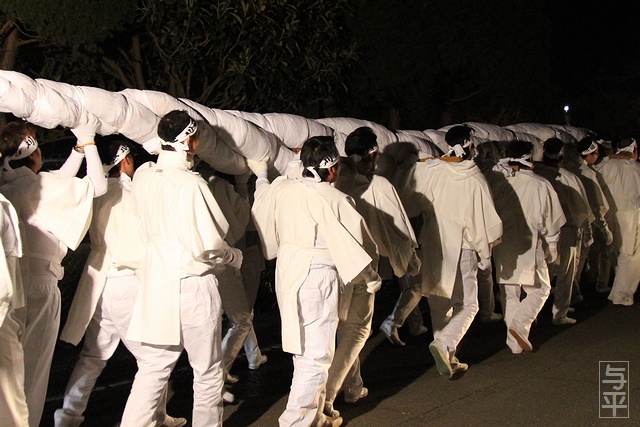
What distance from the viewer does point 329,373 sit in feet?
20.5

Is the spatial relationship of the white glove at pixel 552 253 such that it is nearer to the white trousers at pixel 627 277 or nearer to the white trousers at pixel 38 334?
the white trousers at pixel 627 277

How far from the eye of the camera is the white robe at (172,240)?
509 centimetres

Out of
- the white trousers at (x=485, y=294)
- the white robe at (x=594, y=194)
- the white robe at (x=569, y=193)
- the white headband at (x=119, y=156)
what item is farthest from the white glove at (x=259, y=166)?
the white robe at (x=594, y=194)

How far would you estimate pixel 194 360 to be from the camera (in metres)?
5.29

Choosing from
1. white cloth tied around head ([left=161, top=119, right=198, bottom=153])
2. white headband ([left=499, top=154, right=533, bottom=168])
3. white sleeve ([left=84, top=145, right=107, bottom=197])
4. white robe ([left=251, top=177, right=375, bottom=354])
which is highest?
white cloth tied around head ([left=161, top=119, right=198, bottom=153])

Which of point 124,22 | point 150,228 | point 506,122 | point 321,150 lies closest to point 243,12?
point 124,22

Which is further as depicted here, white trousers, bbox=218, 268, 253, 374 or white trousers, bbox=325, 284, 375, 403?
white trousers, bbox=218, 268, 253, 374

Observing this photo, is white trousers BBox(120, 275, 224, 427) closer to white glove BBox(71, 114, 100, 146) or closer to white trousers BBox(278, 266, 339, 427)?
white trousers BBox(278, 266, 339, 427)

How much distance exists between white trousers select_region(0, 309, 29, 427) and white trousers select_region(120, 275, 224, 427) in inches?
25.6

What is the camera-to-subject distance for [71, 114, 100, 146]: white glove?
527cm

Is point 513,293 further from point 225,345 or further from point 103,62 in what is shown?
point 103,62

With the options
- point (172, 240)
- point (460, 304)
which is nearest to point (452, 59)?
point (460, 304)

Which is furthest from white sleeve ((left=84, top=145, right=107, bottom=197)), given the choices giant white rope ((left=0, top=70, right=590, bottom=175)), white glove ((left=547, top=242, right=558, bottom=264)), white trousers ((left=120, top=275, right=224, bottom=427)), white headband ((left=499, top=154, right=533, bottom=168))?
white glove ((left=547, top=242, right=558, bottom=264))

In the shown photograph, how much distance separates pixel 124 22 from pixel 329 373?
3913mm
